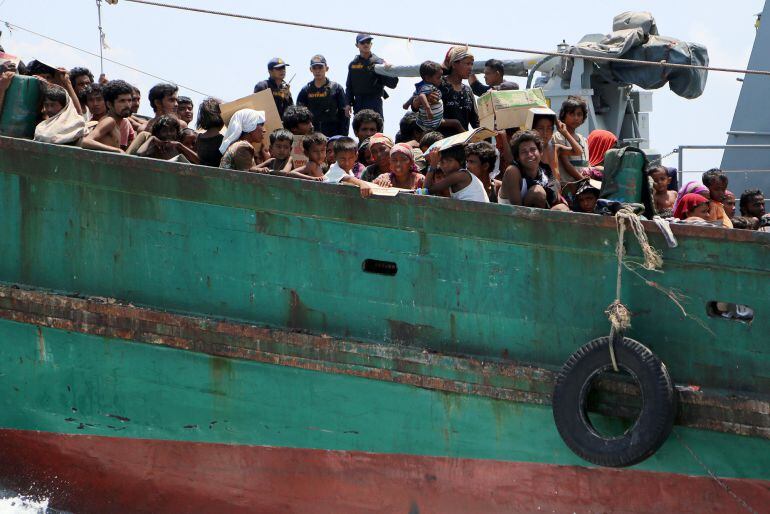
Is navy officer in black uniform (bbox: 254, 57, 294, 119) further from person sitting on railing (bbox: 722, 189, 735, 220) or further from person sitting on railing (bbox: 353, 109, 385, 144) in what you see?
person sitting on railing (bbox: 722, 189, 735, 220)

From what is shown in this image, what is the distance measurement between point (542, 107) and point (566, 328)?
2032 mm

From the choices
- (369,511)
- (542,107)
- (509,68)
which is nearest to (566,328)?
(369,511)

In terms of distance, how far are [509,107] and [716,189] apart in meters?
1.48

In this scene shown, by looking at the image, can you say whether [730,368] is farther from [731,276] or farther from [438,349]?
[438,349]

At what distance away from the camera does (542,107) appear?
7.08m

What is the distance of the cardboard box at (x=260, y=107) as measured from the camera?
7516 mm

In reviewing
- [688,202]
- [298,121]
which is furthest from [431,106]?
[688,202]

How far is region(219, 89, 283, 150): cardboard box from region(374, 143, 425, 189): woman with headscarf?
130 centimetres

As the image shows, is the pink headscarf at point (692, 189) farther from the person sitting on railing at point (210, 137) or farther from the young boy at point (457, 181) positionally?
the person sitting on railing at point (210, 137)

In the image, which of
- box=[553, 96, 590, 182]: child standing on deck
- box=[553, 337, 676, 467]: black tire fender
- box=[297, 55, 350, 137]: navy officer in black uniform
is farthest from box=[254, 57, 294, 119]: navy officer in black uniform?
box=[553, 337, 676, 467]: black tire fender

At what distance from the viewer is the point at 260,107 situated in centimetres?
762

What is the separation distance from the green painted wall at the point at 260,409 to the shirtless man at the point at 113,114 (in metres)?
1.22

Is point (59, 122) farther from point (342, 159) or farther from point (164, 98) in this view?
point (342, 159)

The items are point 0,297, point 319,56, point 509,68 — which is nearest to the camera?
point 0,297
